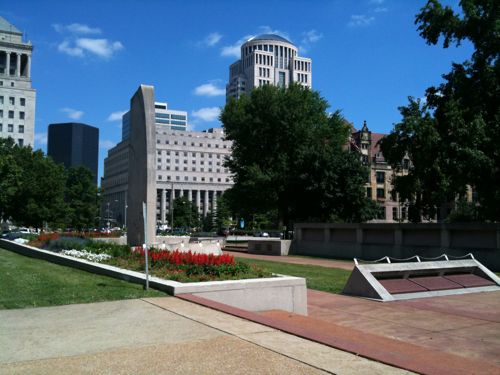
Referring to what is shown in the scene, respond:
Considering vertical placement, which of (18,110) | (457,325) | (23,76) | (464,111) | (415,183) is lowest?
(457,325)

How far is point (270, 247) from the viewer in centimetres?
3603

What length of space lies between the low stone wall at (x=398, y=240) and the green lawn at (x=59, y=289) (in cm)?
1761

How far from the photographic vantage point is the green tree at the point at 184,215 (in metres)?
136

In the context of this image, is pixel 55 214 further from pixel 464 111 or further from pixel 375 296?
pixel 375 296

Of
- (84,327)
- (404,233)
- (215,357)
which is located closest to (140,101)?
(404,233)

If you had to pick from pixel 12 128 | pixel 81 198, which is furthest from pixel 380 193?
pixel 12 128

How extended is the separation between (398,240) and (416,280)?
42.4 ft

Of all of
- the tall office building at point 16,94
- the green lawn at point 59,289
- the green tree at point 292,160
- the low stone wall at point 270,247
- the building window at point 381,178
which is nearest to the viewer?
the green lawn at point 59,289

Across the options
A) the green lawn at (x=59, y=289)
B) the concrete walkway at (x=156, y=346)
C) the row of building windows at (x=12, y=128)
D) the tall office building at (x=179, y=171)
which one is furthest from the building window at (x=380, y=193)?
the concrete walkway at (x=156, y=346)

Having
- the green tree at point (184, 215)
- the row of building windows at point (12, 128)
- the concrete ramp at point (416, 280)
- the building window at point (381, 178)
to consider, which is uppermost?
the row of building windows at point (12, 128)

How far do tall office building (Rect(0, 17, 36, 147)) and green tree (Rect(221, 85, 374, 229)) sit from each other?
88104mm

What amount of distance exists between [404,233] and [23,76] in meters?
131

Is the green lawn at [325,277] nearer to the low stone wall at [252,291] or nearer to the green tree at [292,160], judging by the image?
the low stone wall at [252,291]

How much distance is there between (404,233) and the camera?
27.9m
